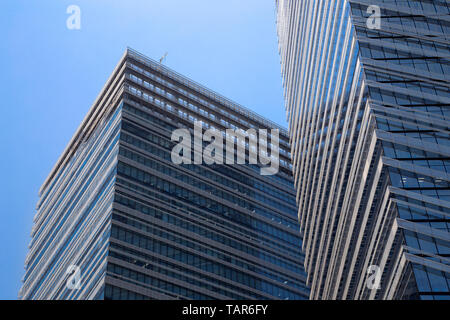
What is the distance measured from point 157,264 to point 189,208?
1460 centimetres

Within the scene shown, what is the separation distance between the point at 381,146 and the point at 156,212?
1573 inches

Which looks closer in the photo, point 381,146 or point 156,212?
point 381,146

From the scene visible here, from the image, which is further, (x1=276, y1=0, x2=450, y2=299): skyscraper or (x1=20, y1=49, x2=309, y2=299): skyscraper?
(x1=20, y1=49, x2=309, y2=299): skyscraper

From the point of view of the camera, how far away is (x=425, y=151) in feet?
233

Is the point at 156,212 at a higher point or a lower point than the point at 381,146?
higher

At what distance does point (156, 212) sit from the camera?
99438 millimetres

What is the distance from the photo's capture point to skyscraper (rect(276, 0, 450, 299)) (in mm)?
65625

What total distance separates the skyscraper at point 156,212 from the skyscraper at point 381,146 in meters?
13.6

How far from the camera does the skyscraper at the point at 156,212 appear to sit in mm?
92812

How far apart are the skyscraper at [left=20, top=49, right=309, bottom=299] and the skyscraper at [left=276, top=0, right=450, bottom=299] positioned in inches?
536

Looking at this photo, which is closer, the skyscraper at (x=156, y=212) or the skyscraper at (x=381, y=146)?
the skyscraper at (x=381, y=146)

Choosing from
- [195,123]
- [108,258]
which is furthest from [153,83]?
[108,258]

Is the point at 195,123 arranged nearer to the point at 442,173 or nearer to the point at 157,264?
the point at 157,264

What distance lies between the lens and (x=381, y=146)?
233ft
